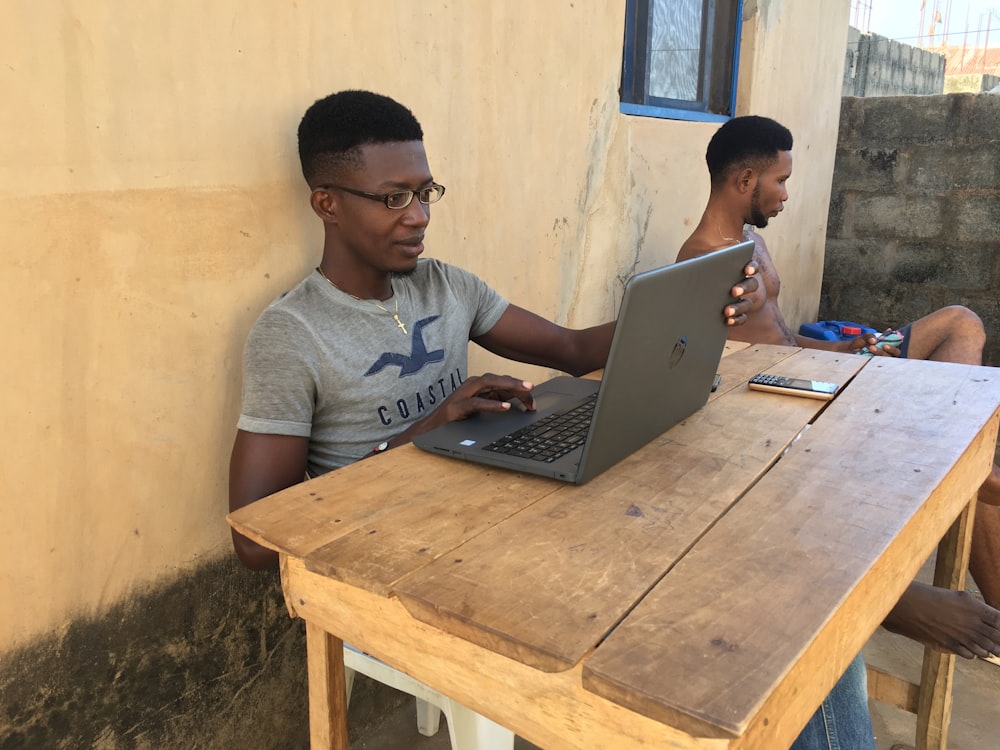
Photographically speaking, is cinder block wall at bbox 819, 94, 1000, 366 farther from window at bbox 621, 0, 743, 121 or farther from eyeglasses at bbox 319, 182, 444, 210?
eyeglasses at bbox 319, 182, 444, 210

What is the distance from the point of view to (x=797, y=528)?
945 millimetres

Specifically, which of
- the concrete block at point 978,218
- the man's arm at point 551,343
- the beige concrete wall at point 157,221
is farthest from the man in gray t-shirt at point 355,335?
the concrete block at point 978,218

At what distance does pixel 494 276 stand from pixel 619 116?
83 centimetres

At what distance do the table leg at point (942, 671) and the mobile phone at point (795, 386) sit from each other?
434mm

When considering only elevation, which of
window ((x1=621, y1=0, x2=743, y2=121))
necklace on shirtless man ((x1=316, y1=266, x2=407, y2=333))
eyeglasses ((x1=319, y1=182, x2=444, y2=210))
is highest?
window ((x1=621, y1=0, x2=743, y2=121))

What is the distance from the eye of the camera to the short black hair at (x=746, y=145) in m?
2.81

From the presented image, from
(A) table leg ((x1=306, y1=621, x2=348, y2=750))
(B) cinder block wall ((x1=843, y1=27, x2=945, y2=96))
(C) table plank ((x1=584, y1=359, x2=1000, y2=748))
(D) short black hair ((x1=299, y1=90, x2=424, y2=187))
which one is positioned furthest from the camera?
(B) cinder block wall ((x1=843, y1=27, x2=945, y2=96))

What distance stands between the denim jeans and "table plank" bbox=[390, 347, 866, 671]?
0.42 meters

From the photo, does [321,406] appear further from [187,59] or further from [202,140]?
[187,59]

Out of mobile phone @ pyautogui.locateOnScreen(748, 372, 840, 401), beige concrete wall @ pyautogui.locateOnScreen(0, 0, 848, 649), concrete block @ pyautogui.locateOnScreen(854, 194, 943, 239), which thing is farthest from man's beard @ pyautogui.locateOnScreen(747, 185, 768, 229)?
concrete block @ pyautogui.locateOnScreen(854, 194, 943, 239)

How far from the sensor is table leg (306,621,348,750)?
1.07 metres

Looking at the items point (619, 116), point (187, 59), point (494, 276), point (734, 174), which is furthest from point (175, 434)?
point (734, 174)

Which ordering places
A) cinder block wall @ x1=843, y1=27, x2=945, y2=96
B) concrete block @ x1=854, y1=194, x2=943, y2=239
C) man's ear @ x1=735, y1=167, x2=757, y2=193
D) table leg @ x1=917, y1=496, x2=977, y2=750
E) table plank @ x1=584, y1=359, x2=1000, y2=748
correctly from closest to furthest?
table plank @ x1=584, y1=359, x2=1000, y2=748
table leg @ x1=917, y1=496, x2=977, y2=750
man's ear @ x1=735, y1=167, x2=757, y2=193
concrete block @ x1=854, y1=194, x2=943, y2=239
cinder block wall @ x1=843, y1=27, x2=945, y2=96

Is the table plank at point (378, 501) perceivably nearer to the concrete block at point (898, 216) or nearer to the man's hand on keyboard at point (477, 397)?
the man's hand on keyboard at point (477, 397)
